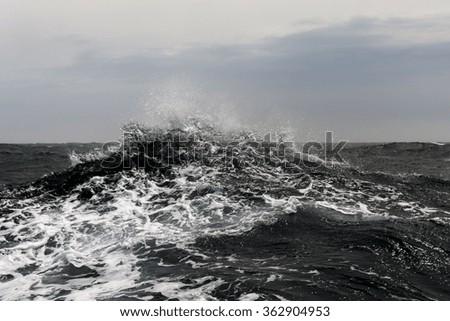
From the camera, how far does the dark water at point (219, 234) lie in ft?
20.6

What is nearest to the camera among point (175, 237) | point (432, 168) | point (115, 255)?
point (115, 255)

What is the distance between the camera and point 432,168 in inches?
829

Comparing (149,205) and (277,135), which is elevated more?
(277,135)

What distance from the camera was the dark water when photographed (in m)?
6.28

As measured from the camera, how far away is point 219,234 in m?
8.59

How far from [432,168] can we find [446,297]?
17.3 meters

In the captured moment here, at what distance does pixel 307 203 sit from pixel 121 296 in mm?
6319

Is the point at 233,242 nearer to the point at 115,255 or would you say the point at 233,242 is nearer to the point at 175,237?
the point at 175,237

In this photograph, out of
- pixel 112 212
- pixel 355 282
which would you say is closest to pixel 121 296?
pixel 355 282

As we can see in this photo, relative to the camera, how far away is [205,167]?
579 inches
